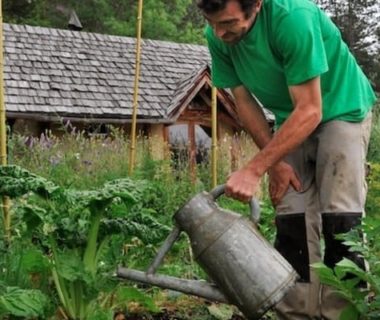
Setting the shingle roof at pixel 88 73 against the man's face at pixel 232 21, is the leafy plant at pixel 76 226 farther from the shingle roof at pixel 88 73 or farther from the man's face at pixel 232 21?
the shingle roof at pixel 88 73

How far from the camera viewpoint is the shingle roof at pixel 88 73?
44.6 ft

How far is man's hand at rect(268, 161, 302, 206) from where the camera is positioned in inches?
102

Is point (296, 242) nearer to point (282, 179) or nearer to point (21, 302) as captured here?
point (282, 179)

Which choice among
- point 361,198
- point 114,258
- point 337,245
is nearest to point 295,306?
point 337,245

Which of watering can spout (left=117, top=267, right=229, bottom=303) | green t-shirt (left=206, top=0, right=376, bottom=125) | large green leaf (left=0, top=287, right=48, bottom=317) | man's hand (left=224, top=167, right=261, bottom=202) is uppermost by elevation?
green t-shirt (left=206, top=0, right=376, bottom=125)

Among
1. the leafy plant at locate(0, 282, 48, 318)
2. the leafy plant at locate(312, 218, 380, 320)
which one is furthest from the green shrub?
the leafy plant at locate(0, 282, 48, 318)

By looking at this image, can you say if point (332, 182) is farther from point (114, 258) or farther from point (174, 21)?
point (174, 21)

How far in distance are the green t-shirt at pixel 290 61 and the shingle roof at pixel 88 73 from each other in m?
10.9

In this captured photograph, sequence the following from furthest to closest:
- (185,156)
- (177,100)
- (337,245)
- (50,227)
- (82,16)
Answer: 1. (82,16)
2. (177,100)
3. (185,156)
4. (50,227)
5. (337,245)

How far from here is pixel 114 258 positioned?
2.80 m

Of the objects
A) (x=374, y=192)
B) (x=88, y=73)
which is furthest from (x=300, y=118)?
(x=88, y=73)

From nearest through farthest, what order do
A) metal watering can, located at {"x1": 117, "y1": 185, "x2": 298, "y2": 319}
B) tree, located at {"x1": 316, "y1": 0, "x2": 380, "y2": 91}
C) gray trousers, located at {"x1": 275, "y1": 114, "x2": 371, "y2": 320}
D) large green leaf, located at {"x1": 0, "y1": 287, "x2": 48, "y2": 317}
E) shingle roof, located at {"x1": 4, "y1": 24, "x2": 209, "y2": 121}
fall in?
1. metal watering can, located at {"x1": 117, "y1": 185, "x2": 298, "y2": 319}
2. large green leaf, located at {"x1": 0, "y1": 287, "x2": 48, "y2": 317}
3. gray trousers, located at {"x1": 275, "y1": 114, "x2": 371, "y2": 320}
4. shingle roof, located at {"x1": 4, "y1": 24, "x2": 209, "y2": 121}
5. tree, located at {"x1": 316, "y1": 0, "x2": 380, "y2": 91}

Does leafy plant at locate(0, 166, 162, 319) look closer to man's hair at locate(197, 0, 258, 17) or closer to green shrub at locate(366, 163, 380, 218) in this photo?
man's hair at locate(197, 0, 258, 17)

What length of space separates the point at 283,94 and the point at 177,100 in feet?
39.4
